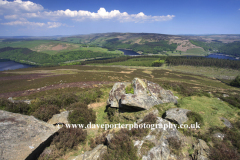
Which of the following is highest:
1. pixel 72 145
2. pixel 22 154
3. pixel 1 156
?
pixel 1 156

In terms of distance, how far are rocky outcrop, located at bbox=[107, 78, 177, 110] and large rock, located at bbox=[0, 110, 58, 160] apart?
731 centimetres

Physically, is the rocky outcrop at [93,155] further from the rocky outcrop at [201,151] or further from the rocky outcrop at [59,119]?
the rocky outcrop at [201,151]

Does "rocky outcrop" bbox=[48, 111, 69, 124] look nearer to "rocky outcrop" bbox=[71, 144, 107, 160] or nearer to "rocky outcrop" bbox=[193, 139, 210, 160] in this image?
"rocky outcrop" bbox=[71, 144, 107, 160]

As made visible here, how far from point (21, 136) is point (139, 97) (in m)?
11.1

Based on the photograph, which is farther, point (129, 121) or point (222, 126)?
point (129, 121)

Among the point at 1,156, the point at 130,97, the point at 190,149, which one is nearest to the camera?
the point at 1,156

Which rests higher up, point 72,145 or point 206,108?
point 206,108

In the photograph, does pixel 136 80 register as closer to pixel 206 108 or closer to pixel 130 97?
pixel 130 97

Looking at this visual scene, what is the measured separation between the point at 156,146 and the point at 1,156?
947 centimetres

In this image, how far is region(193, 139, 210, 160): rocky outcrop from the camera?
290 inches

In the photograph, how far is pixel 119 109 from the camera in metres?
13.7

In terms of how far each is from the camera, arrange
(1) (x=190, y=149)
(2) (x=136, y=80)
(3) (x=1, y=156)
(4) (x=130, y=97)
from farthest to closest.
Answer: (2) (x=136, y=80), (4) (x=130, y=97), (1) (x=190, y=149), (3) (x=1, y=156)

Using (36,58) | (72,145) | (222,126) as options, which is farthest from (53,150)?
(36,58)

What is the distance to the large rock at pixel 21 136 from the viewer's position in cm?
639
